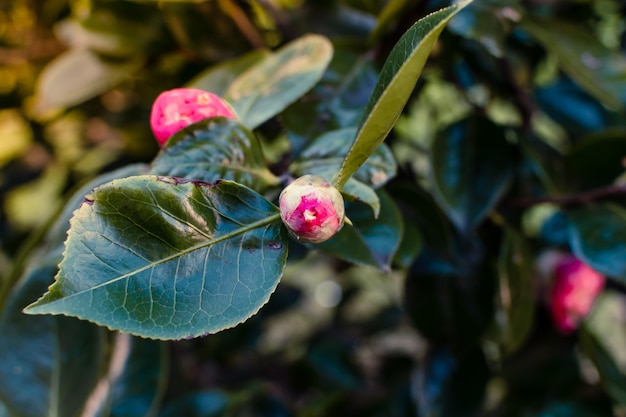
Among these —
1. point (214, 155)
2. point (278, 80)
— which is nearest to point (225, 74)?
point (278, 80)

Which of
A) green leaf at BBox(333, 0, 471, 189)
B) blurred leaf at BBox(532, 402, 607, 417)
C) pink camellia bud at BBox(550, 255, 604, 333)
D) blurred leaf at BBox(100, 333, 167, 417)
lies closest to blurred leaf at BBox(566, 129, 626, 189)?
pink camellia bud at BBox(550, 255, 604, 333)

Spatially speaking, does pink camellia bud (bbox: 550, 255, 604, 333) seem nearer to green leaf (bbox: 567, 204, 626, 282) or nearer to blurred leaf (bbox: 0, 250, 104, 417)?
green leaf (bbox: 567, 204, 626, 282)

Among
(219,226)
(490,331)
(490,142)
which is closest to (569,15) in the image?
(490,142)

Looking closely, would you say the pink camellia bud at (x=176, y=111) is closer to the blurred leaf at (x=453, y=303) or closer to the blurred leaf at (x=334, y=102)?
the blurred leaf at (x=334, y=102)

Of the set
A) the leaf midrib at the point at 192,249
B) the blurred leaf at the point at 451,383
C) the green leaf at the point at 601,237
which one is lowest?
the blurred leaf at the point at 451,383

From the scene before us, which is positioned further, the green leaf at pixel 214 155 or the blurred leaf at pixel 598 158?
the blurred leaf at pixel 598 158

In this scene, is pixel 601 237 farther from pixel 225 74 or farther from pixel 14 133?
pixel 14 133

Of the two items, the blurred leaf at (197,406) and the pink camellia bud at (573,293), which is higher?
the blurred leaf at (197,406)

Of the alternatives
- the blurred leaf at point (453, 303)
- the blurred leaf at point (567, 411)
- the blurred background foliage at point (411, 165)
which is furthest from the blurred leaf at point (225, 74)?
the blurred leaf at point (567, 411)
